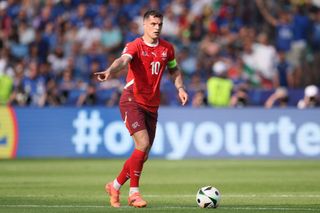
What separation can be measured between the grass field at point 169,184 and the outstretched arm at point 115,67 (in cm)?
164

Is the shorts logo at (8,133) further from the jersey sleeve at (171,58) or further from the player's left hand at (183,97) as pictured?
the player's left hand at (183,97)

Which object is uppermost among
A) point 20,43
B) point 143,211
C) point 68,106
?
point 20,43

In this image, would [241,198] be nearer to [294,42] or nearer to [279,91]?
[279,91]

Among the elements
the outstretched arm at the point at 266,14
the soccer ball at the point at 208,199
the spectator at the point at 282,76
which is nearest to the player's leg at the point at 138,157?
the soccer ball at the point at 208,199

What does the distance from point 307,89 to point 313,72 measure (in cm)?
221

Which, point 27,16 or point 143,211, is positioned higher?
point 27,16

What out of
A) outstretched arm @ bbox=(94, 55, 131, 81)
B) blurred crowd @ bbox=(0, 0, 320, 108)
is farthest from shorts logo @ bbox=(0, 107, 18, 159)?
outstretched arm @ bbox=(94, 55, 131, 81)

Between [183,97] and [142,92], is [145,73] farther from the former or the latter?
[183,97]

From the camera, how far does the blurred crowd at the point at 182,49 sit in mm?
25953

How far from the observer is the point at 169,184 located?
54.2 ft

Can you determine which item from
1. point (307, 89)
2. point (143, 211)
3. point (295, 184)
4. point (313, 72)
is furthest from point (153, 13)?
point (313, 72)

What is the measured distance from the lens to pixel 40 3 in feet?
96.5

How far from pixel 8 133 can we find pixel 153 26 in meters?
12.0

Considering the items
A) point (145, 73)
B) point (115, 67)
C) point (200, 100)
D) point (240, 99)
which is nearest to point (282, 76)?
point (240, 99)
